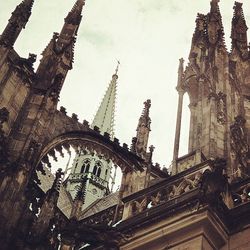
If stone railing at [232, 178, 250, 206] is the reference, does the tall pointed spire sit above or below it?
above

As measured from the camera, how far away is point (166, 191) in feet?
25.5

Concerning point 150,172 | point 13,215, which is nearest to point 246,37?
point 150,172

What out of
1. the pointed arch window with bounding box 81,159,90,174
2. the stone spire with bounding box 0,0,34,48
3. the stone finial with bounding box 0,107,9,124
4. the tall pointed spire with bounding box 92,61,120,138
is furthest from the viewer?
the tall pointed spire with bounding box 92,61,120,138

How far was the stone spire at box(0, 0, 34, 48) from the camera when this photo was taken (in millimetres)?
12648

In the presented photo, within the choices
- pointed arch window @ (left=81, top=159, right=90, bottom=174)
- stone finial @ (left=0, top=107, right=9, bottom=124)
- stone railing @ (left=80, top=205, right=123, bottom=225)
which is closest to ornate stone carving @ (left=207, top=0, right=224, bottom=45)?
stone railing @ (left=80, top=205, right=123, bottom=225)

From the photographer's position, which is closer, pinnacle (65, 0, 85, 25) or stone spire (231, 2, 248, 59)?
stone spire (231, 2, 248, 59)

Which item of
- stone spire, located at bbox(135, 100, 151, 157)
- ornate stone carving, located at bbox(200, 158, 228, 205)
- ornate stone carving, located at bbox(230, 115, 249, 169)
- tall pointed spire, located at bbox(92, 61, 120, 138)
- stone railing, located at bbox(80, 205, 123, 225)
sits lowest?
ornate stone carving, located at bbox(200, 158, 228, 205)

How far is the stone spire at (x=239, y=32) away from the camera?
15.0 metres

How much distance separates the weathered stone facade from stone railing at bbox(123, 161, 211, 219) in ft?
0.05

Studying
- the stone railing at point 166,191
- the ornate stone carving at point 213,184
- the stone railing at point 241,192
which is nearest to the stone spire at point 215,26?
the stone railing at point 166,191

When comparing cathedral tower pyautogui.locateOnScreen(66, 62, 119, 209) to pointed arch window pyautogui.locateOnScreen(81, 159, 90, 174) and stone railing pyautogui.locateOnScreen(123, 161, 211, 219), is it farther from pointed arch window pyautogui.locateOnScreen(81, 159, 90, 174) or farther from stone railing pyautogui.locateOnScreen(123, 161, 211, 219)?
stone railing pyautogui.locateOnScreen(123, 161, 211, 219)

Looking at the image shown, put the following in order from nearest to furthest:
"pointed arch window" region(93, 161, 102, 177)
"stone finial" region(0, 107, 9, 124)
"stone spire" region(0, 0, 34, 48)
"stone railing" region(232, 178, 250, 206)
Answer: "stone railing" region(232, 178, 250, 206), "stone finial" region(0, 107, 9, 124), "stone spire" region(0, 0, 34, 48), "pointed arch window" region(93, 161, 102, 177)

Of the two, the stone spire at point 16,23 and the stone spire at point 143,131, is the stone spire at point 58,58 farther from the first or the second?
the stone spire at point 143,131

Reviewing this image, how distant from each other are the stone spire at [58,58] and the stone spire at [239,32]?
178 inches
